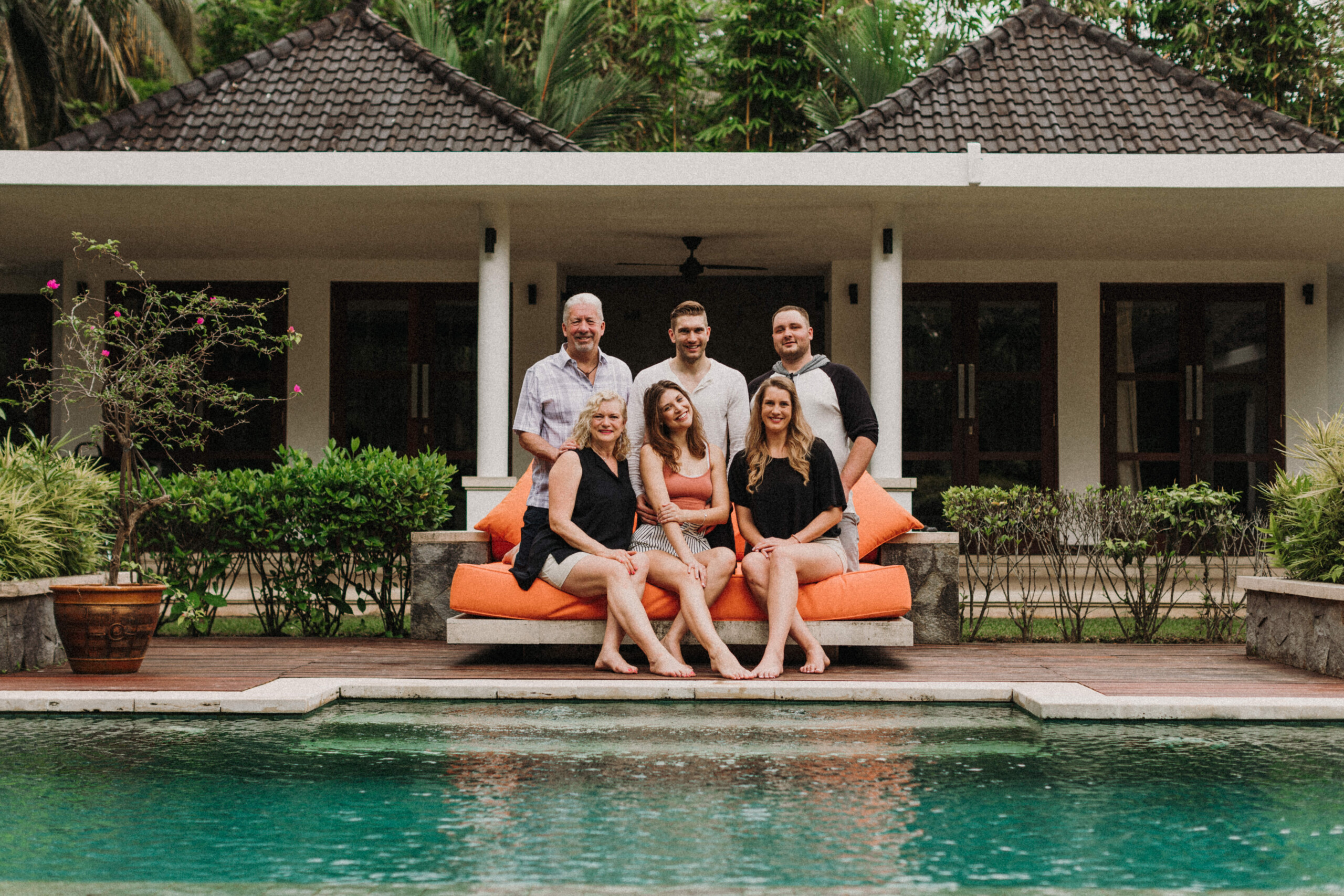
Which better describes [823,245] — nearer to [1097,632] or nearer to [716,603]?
[1097,632]

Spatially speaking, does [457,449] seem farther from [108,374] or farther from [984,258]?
[108,374]

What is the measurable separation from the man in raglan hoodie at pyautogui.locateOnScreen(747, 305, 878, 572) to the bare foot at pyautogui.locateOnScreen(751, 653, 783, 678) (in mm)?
692

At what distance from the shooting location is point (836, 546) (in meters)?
5.29

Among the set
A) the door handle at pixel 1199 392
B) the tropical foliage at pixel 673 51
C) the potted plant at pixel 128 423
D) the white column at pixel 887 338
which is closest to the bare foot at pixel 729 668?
the potted plant at pixel 128 423

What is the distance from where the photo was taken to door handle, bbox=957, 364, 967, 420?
11039mm

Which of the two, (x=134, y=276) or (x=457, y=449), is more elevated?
(x=134, y=276)

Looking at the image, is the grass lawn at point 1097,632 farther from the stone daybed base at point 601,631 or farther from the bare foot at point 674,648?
the bare foot at point 674,648

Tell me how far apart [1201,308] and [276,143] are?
25.5 ft

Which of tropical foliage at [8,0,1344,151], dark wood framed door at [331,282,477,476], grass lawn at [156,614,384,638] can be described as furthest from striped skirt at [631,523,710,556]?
tropical foliage at [8,0,1344,151]

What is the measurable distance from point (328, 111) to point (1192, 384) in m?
7.58

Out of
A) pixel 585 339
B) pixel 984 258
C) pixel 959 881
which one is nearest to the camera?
pixel 959 881

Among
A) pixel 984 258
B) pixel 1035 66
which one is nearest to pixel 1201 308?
pixel 984 258

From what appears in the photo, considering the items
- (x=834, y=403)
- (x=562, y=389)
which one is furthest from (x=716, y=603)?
(x=562, y=389)

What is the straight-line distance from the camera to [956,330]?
11078 mm
